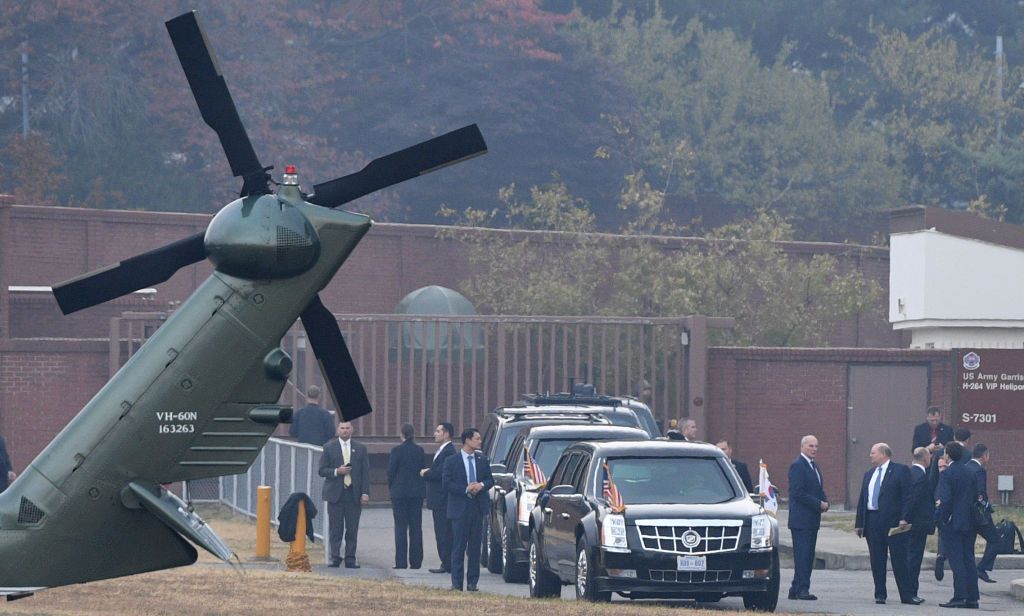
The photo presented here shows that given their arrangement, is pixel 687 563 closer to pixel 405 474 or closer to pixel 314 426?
pixel 405 474

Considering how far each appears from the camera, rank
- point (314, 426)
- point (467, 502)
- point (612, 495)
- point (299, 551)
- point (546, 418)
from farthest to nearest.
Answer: point (314, 426) < point (546, 418) < point (299, 551) < point (467, 502) < point (612, 495)

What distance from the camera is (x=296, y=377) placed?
3142 centimetres

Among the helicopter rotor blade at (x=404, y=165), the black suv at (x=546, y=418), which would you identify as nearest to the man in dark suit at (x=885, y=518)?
the black suv at (x=546, y=418)

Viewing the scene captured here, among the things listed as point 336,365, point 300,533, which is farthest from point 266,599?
point 300,533

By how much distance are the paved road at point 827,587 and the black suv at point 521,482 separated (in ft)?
1.10

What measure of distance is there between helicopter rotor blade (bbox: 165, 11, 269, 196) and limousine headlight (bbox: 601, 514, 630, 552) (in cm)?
665

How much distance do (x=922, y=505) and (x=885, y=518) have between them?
0.54 metres

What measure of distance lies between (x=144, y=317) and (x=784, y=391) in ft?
36.6

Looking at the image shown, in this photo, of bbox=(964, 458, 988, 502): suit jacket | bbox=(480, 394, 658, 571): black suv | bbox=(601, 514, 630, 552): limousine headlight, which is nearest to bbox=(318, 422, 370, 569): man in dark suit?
bbox=(480, 394, 658, 571): black suv

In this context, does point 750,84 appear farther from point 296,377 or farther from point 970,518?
point 970,518

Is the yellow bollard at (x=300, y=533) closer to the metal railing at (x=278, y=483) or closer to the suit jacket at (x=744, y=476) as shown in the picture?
the metal railing at (x=278, y=483)

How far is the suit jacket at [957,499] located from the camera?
19.3 m

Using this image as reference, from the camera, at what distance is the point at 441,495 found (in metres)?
22.2

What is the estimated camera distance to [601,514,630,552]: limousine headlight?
17188mm
